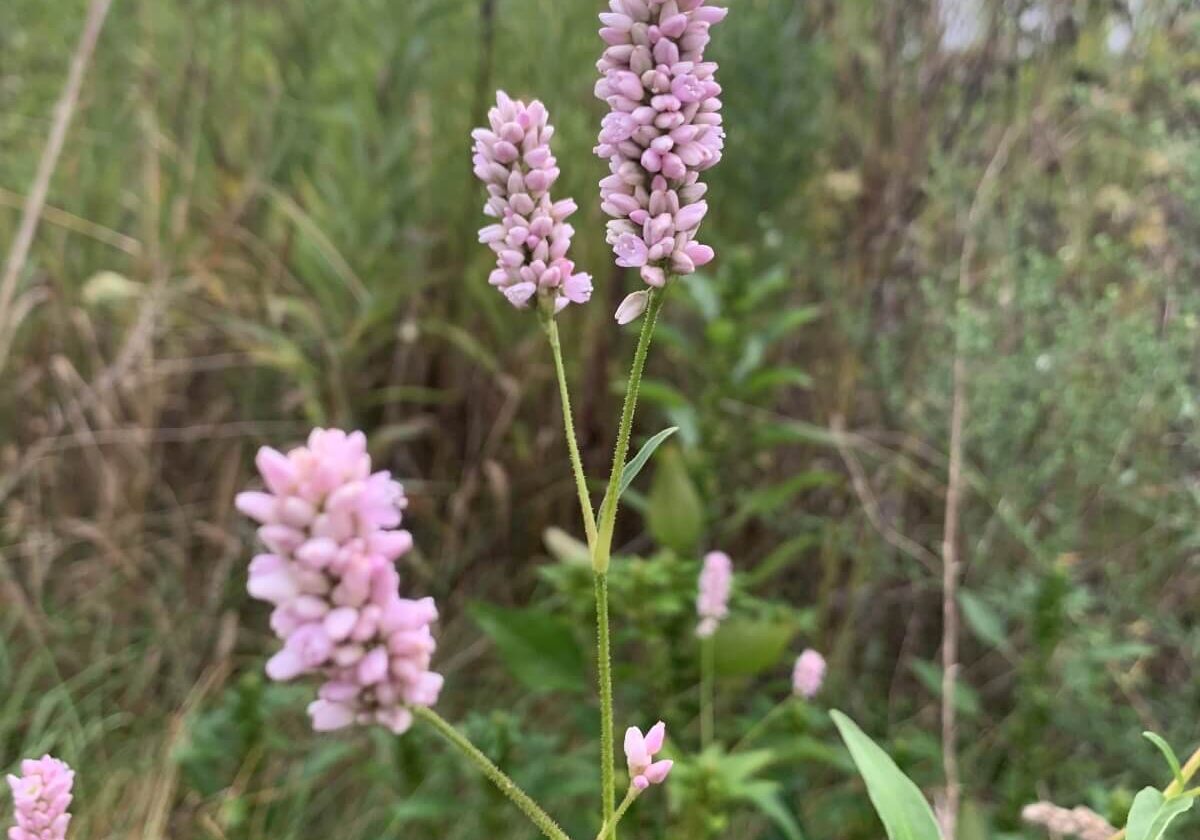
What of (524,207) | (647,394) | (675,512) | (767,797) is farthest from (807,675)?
(524,207)

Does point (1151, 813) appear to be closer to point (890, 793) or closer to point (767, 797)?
point (890, 793)

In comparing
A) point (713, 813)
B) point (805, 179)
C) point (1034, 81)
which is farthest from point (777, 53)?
point (713, 813)

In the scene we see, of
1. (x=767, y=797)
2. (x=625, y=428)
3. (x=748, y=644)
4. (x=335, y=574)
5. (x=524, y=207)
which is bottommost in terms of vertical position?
(x=767, y=797)

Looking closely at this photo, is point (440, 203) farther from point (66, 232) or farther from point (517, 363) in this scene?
point (66, 232)

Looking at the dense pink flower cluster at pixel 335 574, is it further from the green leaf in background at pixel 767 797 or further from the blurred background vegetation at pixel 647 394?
the blurred background vegetation at pixel 647 394

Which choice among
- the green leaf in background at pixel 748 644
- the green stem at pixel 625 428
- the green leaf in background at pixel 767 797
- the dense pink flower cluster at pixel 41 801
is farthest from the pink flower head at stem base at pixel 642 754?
the green leaf in background at pixel 748 644
